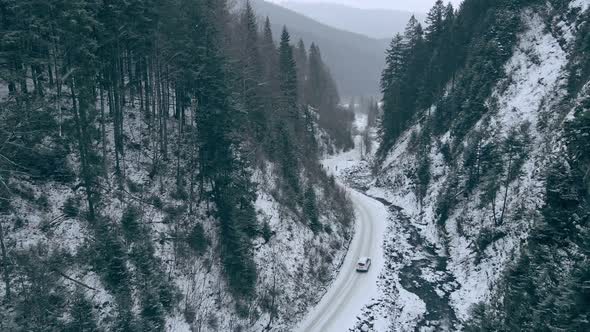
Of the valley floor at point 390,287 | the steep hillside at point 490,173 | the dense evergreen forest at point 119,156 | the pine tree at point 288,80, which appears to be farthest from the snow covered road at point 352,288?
the pine tree at point 288,80

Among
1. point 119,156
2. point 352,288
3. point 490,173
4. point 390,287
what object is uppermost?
point 490,173

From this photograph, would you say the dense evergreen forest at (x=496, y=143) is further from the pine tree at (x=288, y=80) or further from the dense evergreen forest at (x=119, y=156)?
the pine tree at (x=288, y=80)

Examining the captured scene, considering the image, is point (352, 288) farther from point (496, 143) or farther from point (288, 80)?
point (288, 80)

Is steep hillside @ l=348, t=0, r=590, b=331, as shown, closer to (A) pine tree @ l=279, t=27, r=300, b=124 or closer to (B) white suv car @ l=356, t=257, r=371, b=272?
(B) white suv car @ l=356, t=257, r=371, b=272

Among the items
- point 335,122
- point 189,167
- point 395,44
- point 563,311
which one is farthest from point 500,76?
point 335,122

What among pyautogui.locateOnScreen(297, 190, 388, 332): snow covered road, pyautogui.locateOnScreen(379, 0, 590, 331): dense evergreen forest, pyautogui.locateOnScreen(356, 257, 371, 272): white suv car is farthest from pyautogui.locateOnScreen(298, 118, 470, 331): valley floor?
pyautogui.locateOnScreen(379, 0, 590, 331): dense evergreen forest

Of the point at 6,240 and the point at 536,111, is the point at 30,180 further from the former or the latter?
the point at 536,111

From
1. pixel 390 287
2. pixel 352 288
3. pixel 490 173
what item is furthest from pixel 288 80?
pixel 390 287

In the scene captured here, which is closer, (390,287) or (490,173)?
(390,287)
